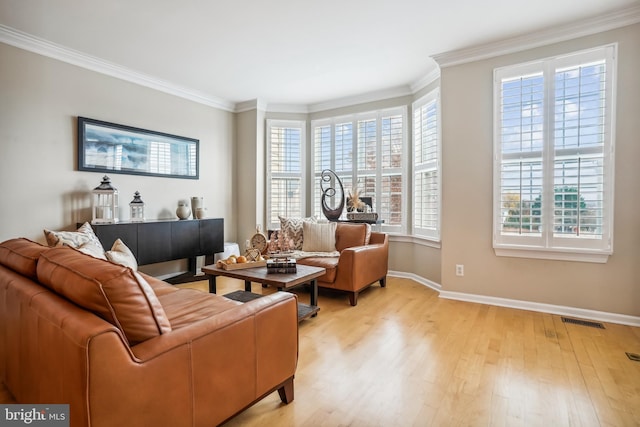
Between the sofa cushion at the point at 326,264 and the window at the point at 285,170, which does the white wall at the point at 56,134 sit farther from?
the sofa cushion at the point at 326,264

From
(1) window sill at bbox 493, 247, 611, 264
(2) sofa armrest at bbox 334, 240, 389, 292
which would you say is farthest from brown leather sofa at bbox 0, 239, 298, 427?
(1) window sill at bbox 493, 247, 611, 264

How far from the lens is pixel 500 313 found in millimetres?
3168

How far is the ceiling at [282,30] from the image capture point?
2.72 m

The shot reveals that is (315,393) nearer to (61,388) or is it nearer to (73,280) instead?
(61,388)

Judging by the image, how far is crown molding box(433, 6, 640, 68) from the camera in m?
2.81

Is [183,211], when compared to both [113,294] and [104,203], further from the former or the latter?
[113,294]

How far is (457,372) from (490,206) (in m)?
1.96

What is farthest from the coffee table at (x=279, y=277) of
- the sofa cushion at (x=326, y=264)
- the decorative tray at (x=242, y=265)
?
the sofa cushion at (x=326, y=264)

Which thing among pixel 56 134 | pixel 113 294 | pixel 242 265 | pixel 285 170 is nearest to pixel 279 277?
pixel 242 265

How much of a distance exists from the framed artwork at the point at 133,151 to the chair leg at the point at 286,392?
3404 mm

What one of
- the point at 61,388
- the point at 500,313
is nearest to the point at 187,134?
the point at 61,388

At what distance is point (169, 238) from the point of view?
406 centimetres

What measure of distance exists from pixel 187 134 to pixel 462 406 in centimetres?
458

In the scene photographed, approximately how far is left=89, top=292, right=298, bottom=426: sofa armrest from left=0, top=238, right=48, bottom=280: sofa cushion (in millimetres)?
844
